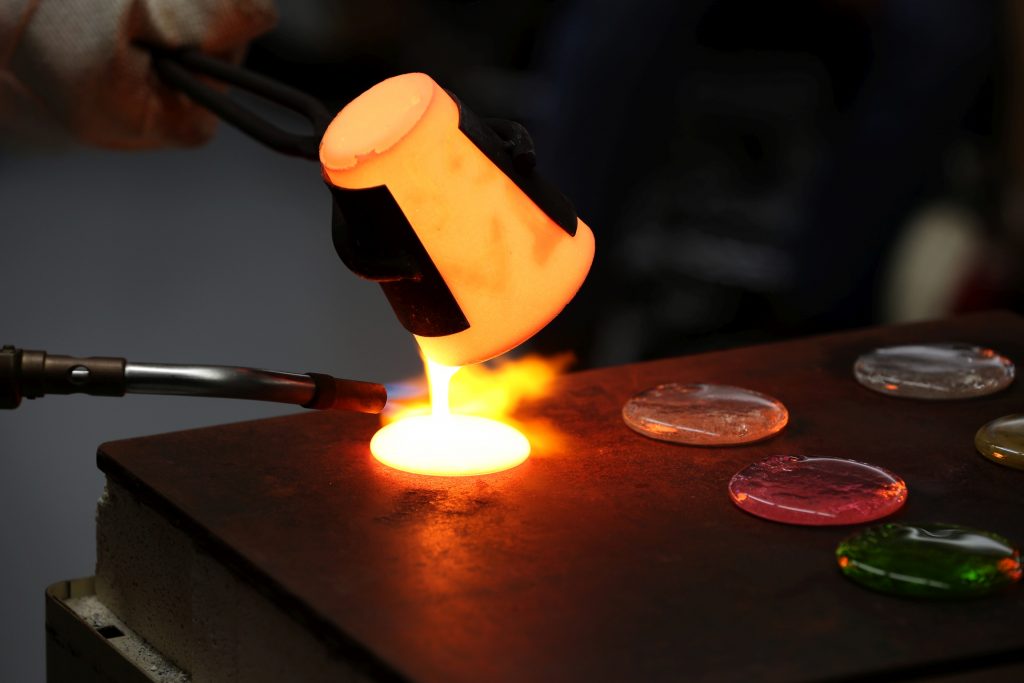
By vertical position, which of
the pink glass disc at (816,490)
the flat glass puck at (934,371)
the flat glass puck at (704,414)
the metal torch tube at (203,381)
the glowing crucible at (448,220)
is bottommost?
the pink glass disc at (816,490)

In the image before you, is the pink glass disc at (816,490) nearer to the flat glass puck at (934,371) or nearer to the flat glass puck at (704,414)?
the flat glass puck at (704,414)

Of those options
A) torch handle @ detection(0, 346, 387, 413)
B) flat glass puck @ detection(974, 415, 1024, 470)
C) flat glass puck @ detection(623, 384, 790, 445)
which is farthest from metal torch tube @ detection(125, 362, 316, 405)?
flat glass puck @ detection(974, 415, 1024, 470)

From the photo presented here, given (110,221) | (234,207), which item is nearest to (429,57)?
(234,207)

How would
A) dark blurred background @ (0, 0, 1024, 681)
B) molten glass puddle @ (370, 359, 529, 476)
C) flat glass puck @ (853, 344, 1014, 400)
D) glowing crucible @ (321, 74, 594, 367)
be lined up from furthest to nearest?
dark blurred background @ (0, 0, 1024, 681), flat glass puck @ (853, 344, 1014, 400), molten glass puddle @ (370, 359, 529, 476), glowing crucible @ (321, 74, 594, 367)

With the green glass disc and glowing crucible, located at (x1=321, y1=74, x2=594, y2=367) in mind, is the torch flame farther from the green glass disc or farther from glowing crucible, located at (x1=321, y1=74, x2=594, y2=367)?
the green glass disc

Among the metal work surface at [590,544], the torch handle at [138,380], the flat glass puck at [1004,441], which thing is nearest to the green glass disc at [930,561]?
the metal work surface at [590,544]

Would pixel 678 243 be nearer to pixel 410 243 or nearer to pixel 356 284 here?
pixel 356 284

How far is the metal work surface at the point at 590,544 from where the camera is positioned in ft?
2.47

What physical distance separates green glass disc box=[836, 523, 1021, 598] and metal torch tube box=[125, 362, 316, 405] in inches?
15.9

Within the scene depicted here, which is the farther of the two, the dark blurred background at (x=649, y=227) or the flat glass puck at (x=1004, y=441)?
the dark blurred background at (x=649, y=227)

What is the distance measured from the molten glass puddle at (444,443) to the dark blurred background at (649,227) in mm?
719

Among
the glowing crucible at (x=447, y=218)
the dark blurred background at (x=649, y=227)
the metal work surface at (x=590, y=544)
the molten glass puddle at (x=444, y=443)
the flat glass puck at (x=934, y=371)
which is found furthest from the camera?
the dark blurred background at (x=649, y=227)

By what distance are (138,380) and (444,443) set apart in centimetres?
24

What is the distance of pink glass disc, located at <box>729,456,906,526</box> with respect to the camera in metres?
0.92
